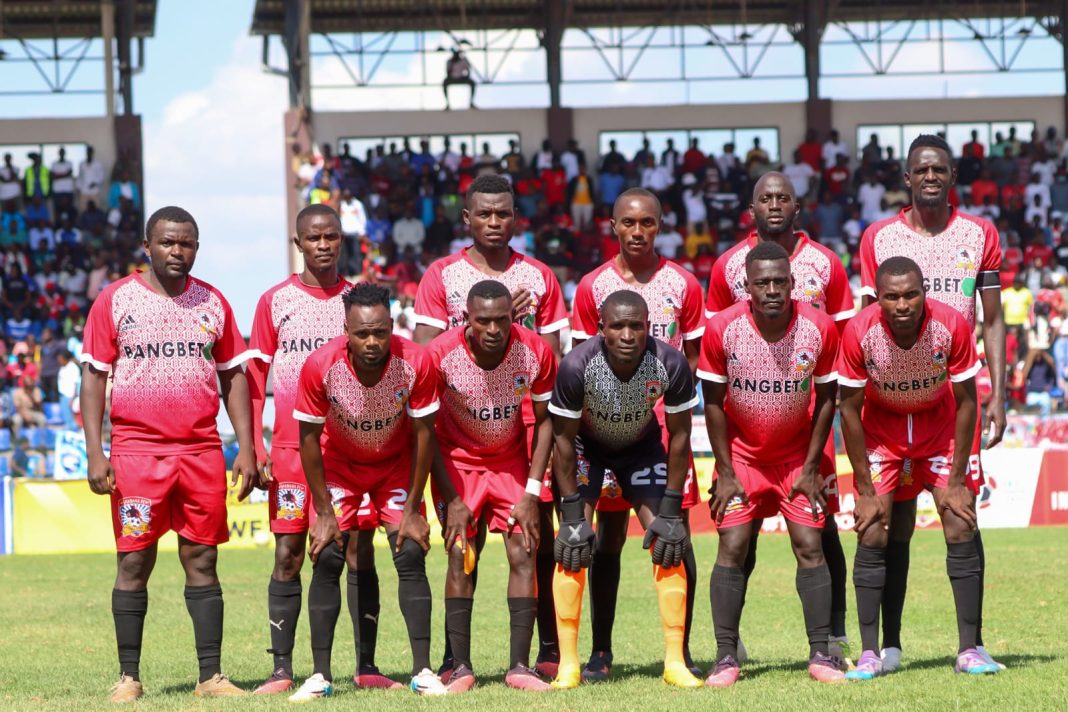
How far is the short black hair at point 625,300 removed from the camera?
26.3ft

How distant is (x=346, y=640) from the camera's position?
11758mm

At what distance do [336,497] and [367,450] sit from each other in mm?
315

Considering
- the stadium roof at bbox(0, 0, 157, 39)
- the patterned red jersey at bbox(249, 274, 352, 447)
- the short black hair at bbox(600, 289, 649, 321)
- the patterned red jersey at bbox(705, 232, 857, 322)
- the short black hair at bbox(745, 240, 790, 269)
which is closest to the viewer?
the short black hair at bbox(600, 289, 649, 321)

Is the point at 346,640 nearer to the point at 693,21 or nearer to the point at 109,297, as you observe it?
the point at 109,297

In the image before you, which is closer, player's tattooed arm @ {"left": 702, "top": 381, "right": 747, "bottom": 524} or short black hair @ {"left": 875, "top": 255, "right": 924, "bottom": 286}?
short black hair @ {"left": 875, "top": 255, "right": 924, "bottom": 286}

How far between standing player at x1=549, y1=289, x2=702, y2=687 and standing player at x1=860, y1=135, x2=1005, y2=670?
1.28 meters

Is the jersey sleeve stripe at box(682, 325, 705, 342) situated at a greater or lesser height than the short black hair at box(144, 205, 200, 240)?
lesser

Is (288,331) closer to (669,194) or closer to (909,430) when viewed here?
(909,430)

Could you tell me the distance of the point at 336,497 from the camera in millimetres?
8398

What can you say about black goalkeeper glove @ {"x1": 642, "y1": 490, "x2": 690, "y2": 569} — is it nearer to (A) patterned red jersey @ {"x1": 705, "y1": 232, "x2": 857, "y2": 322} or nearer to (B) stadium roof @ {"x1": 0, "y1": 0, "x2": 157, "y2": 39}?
(A) patterned red jersey @ {"x1": 705, "y1": 232, "x2": 857, "y2": 322}

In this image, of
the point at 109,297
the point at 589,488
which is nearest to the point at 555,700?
the point at 589,488

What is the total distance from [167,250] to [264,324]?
2.31ft

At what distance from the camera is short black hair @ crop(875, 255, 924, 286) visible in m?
8.10

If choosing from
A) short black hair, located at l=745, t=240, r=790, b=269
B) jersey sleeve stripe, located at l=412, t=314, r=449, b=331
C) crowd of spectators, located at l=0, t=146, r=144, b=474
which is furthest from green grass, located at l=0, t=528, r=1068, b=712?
crowd of spectators, located at l=0, t=146, r=144, b=474
